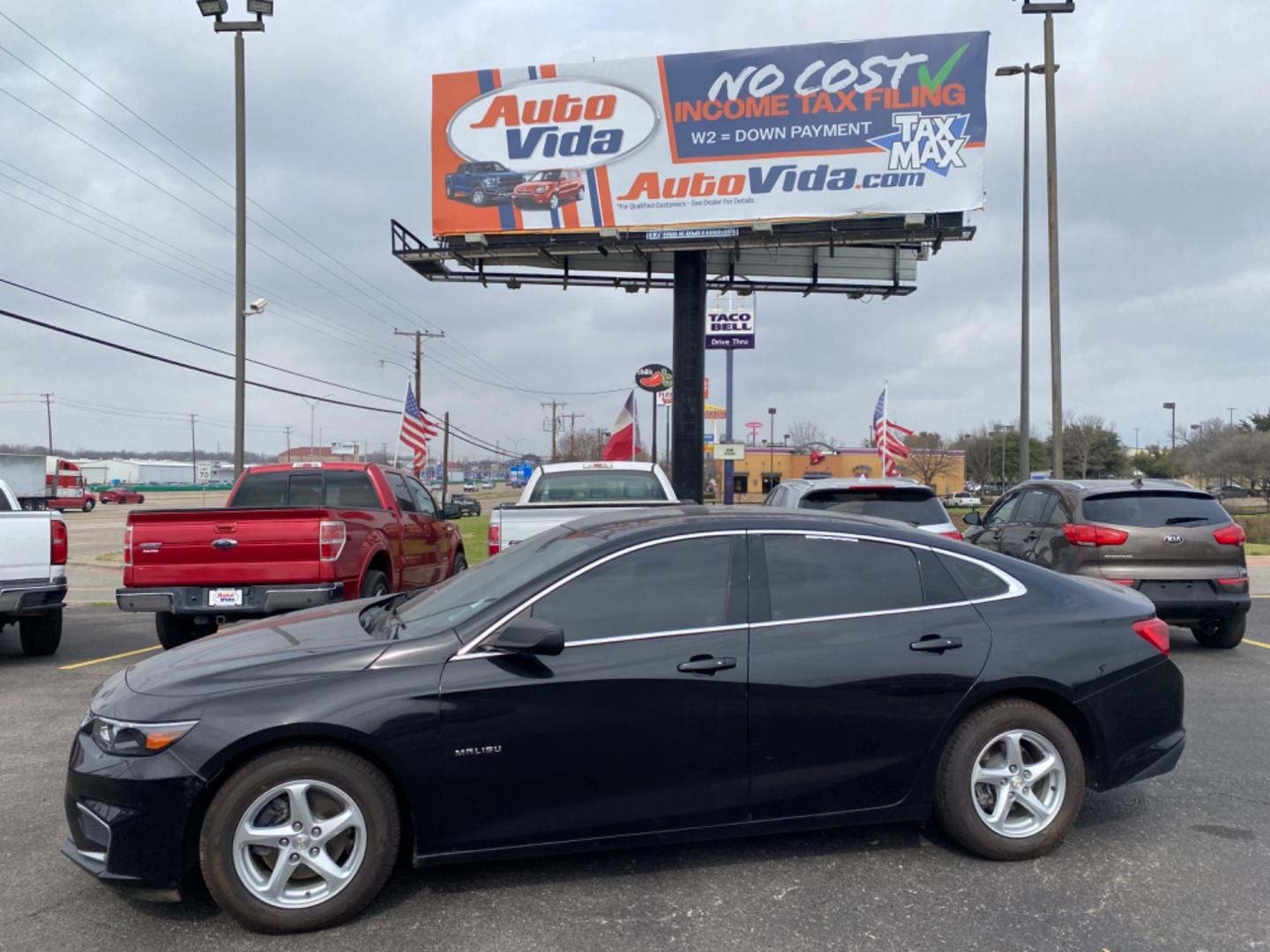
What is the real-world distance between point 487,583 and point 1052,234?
59.9ft

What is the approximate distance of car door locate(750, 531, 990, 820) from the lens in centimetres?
394

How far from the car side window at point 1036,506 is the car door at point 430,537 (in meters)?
6.74

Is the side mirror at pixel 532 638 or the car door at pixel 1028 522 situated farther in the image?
the car door at pixel 1028 522

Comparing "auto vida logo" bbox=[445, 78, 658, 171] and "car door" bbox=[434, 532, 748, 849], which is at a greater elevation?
"auto vida logo" bbox=[445, 78, 658, 171]

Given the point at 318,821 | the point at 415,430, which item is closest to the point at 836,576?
the point at 318,821

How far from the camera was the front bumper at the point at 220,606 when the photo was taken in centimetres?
791

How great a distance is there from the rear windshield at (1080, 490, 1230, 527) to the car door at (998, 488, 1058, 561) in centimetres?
56

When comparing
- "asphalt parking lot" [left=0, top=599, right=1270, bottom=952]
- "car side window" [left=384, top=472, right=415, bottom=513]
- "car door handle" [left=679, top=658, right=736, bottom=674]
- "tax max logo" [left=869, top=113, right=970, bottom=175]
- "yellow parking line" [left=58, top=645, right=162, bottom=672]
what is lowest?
"yellow parking line" [left=58, top=645, right=162, bottom=672]

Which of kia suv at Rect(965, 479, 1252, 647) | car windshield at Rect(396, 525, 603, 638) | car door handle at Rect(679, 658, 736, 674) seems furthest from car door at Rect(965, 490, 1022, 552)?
car door handle at Rect(679, 658, 736, 674)

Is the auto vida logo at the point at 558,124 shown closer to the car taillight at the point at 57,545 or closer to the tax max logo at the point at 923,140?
the tax max logo at the point at 923,140

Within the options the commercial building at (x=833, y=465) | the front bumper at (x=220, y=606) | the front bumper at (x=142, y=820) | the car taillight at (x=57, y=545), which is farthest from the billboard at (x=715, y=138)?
the commercial building at (x=833, y=465)

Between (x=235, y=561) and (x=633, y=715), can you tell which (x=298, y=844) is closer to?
(x=633, y=715)

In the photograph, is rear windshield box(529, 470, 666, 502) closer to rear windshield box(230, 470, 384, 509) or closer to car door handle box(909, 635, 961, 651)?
rear windshield box(230, 470, 384, 509)

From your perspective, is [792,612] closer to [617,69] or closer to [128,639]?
[128,639]
